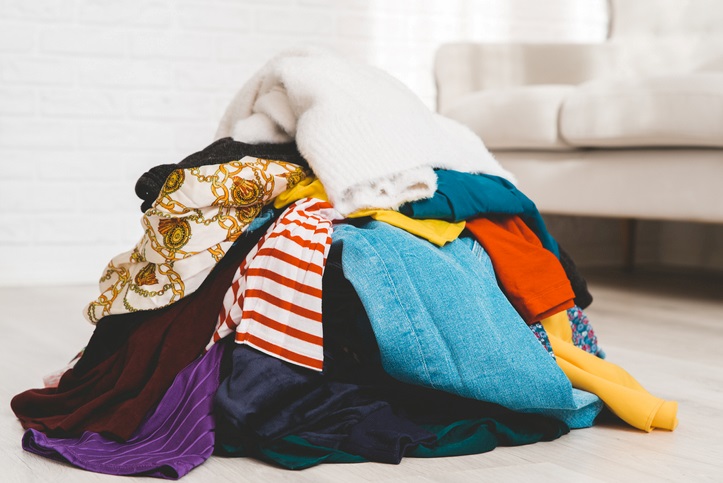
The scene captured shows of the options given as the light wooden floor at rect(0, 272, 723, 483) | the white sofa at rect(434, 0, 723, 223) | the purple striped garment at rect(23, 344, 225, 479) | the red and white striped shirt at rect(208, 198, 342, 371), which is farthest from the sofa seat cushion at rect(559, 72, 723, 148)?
the purple striped garment at rect(23, 344, 225, 479)

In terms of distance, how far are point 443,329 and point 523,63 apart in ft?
6.14

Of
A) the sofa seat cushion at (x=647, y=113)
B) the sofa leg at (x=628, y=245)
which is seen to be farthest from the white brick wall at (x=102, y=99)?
the sofa leg at (x=628, y=245)

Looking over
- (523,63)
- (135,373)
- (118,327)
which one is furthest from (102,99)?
(135,373)

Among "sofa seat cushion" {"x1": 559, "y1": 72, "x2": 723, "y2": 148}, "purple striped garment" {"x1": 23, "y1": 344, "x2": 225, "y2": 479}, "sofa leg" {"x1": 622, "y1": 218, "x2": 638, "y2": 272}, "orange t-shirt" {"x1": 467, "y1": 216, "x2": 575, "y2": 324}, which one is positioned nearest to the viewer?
"purple striped garment" {"x1": 23, "y1": 344, "x2": 225, "y2": 479}

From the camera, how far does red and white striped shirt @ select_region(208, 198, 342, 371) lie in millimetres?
988

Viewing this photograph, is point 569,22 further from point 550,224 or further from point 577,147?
point 577,147

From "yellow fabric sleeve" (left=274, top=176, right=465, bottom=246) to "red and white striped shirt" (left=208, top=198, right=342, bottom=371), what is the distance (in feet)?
0.24

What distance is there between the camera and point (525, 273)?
45.7 inches

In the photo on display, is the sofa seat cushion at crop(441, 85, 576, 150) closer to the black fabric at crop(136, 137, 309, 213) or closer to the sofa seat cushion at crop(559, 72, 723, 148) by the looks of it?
the sofa seat cushion at crop(559, 72, 723, 148)

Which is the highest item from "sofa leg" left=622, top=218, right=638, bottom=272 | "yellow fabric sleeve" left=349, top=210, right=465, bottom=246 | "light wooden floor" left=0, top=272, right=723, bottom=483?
"yellow fabric sleeve" left=349, top=210, right=465, bottom=246

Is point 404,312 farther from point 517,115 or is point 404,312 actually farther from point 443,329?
point 517,115

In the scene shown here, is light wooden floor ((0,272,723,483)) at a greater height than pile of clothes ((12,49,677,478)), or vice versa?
pile of clothes ((12,49,677,478))

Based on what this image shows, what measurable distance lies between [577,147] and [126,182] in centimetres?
122

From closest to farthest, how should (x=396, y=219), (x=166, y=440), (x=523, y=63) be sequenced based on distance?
(x=166, y=440)
(x=396, y=219)
(x=523, y=63)
